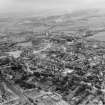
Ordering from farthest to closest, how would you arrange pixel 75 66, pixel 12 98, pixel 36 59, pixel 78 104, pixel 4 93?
pixel 36 59 < pixel 75 66 < pixel 4 93 < pixel 12 98 < pixel 78 104

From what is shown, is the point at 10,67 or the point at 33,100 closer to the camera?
the point at 33,100

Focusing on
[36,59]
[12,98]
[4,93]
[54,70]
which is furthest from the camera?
[36,59]

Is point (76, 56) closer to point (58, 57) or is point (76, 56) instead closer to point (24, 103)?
point (58, 57)

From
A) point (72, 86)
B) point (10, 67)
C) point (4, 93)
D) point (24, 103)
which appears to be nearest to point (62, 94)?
point (72, 86)

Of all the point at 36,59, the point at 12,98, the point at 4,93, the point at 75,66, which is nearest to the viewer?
the point at 12,98

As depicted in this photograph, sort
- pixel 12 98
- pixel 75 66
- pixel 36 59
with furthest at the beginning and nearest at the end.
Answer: pixel 36 59
pixel 75 66
pixel 12 98

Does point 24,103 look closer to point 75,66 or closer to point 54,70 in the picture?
point 54,70

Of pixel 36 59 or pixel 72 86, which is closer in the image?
pixel 72 86

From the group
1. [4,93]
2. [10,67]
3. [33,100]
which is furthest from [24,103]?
[10,67]
